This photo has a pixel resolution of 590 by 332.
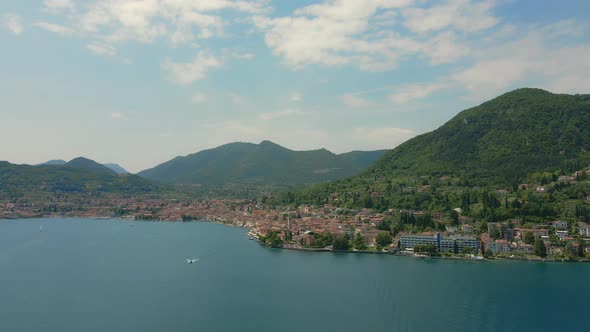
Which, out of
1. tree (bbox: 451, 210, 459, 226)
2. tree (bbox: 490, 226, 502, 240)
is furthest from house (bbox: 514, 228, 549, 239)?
tree (bbox: 451, 210, 459, 226)

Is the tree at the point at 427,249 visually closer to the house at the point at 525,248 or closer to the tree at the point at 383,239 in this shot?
the tree at the point at 383,239

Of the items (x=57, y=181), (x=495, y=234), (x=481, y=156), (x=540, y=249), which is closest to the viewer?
(x=540, y=249)

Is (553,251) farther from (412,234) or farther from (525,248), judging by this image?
(412,234)

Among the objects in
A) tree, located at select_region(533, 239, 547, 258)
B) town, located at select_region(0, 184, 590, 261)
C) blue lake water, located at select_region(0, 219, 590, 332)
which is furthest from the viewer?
town, located at select_region(0, 184, 590, 261)

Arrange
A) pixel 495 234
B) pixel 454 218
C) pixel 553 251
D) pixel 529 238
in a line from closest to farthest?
1. pixel 553 251
2. pixel 529 238
3. pixel 495 234
4. pixel 454 218

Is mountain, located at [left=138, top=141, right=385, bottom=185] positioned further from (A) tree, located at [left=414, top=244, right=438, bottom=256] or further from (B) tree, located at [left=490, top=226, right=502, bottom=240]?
(A) tree, located at [left=414, top=244, right=438, bottom=256]

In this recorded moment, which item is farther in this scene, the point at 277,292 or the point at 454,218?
the point at 454,218

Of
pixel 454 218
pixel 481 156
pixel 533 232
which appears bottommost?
pixel 533 232

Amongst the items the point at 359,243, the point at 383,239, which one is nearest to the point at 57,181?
the point at 359,243
